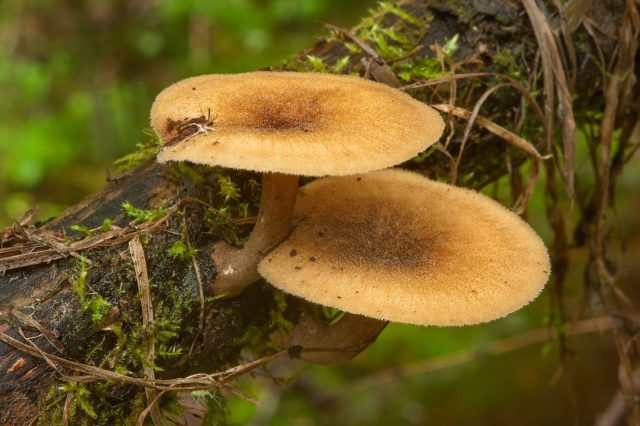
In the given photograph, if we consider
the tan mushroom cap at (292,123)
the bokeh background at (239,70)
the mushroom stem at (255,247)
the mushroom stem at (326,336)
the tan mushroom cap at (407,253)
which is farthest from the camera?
the bokeh background at (239,70)

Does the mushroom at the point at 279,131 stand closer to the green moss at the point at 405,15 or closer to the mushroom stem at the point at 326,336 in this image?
the mushroom stem at the point at 326,336

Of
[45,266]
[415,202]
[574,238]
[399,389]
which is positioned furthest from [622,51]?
[399,389]

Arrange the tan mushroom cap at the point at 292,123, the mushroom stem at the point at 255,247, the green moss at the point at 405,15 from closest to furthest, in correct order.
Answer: the tan mushroom cap at the point at 292,123
the mushroom stem at the point at 255,247
the green moss at the point at 405,15

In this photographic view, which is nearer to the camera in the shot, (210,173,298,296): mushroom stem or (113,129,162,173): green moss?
(210,173,298,296): mushroom stem

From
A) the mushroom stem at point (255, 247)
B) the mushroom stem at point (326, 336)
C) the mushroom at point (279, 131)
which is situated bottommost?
the mushroom stem at point (326, 336)

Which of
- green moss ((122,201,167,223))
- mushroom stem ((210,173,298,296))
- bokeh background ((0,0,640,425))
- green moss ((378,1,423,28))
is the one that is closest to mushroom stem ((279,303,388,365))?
mushroom stem ((210,173,298,296))

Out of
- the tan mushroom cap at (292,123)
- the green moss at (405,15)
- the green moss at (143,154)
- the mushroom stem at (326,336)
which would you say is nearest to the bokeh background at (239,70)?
the mushroom stem at (326,336)

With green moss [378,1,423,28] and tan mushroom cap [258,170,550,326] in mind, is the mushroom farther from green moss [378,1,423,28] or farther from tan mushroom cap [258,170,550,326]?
green moss [378,1,423,28]
